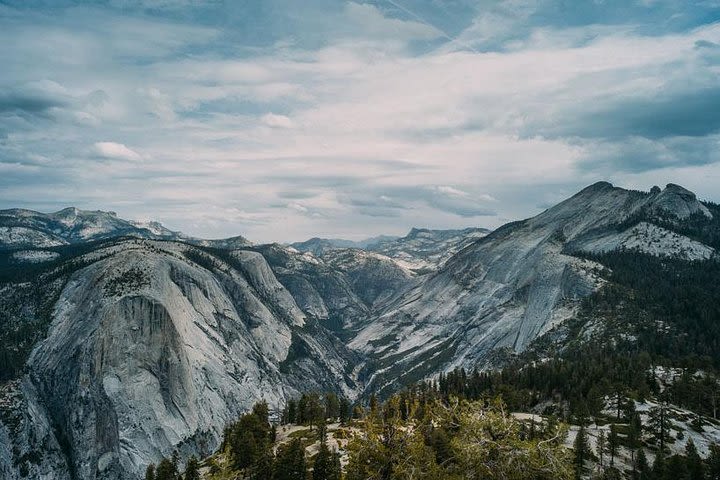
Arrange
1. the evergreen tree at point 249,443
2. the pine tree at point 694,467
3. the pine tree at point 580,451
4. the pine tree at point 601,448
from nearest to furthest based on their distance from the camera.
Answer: the pine tree at point 694,467 < the pine tree at point 580,451 < the pine tree at point 601,448 < the evergreen tree at point 249,443

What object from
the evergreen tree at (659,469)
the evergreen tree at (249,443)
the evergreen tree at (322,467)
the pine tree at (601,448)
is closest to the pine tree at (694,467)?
the evergreen tree at (659,469)

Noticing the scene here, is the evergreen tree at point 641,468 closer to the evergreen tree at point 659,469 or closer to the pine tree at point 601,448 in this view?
the evergreen tree at point 659,469

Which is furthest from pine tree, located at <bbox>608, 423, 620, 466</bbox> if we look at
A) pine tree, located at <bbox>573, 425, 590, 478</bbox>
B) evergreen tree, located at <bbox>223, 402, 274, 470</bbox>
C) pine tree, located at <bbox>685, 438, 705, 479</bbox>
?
evergreen tree, located at <bbox>223, 402, 274, 470</bbox>

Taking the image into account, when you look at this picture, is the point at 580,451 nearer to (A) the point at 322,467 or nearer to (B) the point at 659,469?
(B) the point at 659,469

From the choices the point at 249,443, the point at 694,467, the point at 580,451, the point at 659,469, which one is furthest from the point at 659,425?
the point at 249,443

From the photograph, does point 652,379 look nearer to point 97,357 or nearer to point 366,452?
point 366,452

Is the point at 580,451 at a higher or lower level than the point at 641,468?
higher

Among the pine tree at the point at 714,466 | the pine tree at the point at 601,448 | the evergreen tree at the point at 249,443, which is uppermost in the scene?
the pine tree at the point at 714,466

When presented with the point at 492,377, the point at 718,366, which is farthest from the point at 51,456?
the point at 718,366

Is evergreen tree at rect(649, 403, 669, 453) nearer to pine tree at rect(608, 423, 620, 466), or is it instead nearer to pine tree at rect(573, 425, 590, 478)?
pine tree at rect(608, 423, 620, 466)

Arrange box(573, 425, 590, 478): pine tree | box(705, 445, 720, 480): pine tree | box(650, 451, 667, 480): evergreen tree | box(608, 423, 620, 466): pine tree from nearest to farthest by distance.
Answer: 1. box(705, 445, 720, 480): pine tree
2. box(650, 451, 667, 480): evergreen tree
3. box(573, 425, 590, 478): pine tree
4. box(608, 423, 620, 466): pine tree

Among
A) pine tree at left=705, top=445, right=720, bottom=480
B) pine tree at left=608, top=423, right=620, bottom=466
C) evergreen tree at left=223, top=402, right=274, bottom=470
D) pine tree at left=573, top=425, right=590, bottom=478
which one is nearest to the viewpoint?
pine tree at left=705, top=445, right=720, bottom=480

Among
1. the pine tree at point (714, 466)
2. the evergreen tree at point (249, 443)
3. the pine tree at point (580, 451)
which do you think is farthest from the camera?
the evergreen tree at point (249, 443)
